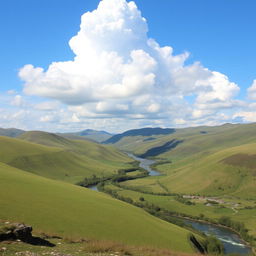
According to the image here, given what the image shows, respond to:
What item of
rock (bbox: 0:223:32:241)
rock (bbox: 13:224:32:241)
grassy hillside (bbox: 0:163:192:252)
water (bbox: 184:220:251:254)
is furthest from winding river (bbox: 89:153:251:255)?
rock (bbox: 0:223:32:241)

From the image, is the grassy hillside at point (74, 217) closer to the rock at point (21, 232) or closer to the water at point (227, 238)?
the rock at point (21, 232)

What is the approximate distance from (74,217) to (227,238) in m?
83.5

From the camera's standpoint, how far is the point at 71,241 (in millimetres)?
29594

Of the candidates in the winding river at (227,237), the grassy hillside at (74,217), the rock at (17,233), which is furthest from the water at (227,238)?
the rock at (17,233)

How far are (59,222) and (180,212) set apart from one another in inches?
4725

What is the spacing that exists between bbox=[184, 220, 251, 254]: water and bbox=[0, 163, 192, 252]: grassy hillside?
142 ft

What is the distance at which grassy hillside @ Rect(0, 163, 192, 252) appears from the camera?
4412cm

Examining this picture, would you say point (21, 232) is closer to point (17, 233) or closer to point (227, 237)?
point (17, 233)

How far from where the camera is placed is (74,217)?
5184 centimetres

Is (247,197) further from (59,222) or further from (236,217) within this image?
(59,222)

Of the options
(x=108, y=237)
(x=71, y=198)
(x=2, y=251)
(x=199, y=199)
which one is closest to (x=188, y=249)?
(x=108, y=237)

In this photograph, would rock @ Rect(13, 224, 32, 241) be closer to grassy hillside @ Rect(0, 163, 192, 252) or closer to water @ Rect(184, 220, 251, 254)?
grassy hillside @ Rect(0, 163, 192, 252)

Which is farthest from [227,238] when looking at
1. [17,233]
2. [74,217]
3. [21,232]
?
[17,233]

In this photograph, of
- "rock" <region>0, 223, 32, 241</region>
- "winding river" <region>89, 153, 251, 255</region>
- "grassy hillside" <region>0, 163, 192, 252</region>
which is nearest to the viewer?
"rock" <region>0, 223, 32, 241</region>
